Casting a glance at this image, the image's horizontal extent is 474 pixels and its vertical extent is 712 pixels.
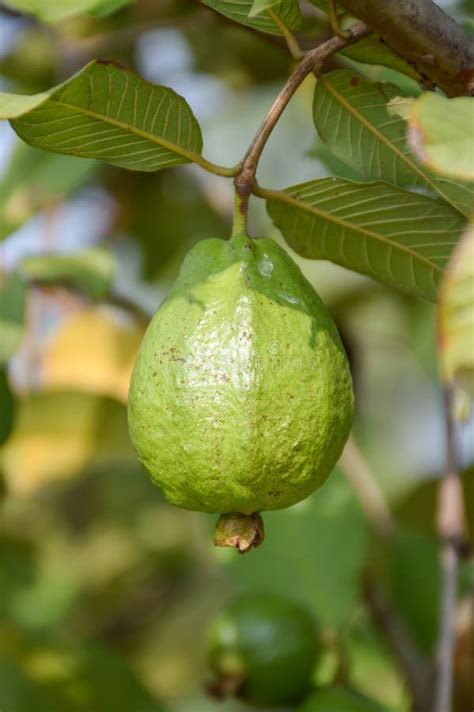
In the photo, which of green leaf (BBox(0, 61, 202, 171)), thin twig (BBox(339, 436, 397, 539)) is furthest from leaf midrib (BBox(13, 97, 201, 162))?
thin twig (BBox(339, 436, 397, 539))

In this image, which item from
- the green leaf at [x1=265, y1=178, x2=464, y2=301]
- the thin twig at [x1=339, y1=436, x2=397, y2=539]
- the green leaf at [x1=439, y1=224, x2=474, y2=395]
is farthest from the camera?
the thin twig at [x1=339, y1=436, x2=397, y2=539]

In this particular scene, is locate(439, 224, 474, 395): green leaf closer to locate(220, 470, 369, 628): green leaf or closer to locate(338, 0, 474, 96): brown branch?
locate(338, 0, 474, 96): brown branch

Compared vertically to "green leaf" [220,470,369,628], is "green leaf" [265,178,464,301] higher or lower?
higher

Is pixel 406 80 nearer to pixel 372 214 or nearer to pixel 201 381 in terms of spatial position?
→ pixel 372 214

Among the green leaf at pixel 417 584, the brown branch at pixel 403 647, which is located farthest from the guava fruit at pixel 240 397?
the green leaf at pixel 417 584

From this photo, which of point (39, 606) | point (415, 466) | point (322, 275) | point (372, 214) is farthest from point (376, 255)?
point (415, 466)

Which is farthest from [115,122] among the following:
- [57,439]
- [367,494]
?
[57,439]

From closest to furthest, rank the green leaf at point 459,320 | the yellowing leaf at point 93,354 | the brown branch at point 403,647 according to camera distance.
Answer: the green leaf at point 459,320, the brown branch at point 403,647, the yellowing leaf at point 93,354

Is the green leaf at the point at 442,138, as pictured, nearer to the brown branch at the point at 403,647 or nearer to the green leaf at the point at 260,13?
the green leaf at the point at 260,13
